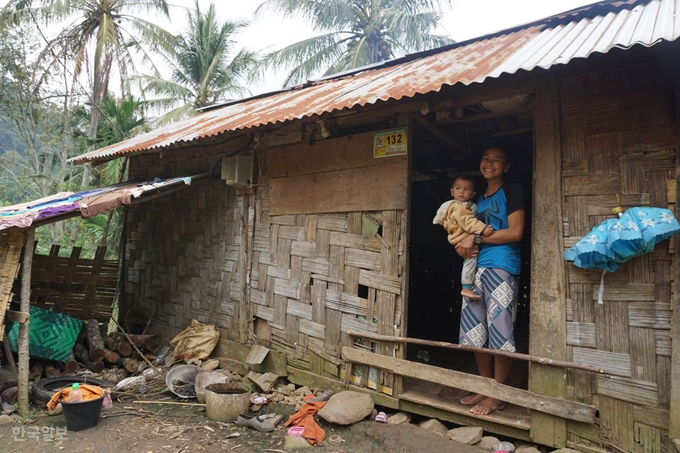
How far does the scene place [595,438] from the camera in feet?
9.86

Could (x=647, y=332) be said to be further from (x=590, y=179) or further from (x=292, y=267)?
(x=292, y=267)

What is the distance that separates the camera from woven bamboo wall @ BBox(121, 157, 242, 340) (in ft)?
18.5

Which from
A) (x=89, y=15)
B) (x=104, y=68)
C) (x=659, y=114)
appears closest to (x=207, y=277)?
(x=659, y=114)

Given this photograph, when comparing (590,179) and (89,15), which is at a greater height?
(89,15)

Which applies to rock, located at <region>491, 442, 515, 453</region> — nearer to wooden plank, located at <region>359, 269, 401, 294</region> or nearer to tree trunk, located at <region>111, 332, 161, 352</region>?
wooden plank, located at <region>359, 269, 401, 294</region>

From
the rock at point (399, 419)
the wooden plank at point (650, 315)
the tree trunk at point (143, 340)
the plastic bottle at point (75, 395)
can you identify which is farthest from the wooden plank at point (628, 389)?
the tree trunk at point (143, 340)

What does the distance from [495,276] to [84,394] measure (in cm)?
382

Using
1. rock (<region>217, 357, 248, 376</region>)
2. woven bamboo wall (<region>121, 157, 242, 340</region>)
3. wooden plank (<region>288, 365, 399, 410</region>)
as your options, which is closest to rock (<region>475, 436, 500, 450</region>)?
wooden plank (<region>288, 365, 399, 410</region>)

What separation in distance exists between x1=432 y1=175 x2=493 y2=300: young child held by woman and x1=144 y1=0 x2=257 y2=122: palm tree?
16353 millimetres

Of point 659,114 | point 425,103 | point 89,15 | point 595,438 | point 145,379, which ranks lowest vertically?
point 145,379

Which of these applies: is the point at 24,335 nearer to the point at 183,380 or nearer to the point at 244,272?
the point at 183,380

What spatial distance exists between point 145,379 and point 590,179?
509cm

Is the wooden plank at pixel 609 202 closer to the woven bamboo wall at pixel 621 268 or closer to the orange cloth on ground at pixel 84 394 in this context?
the woven bamboo wall at pixel 621 268

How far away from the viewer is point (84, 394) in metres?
3.93
